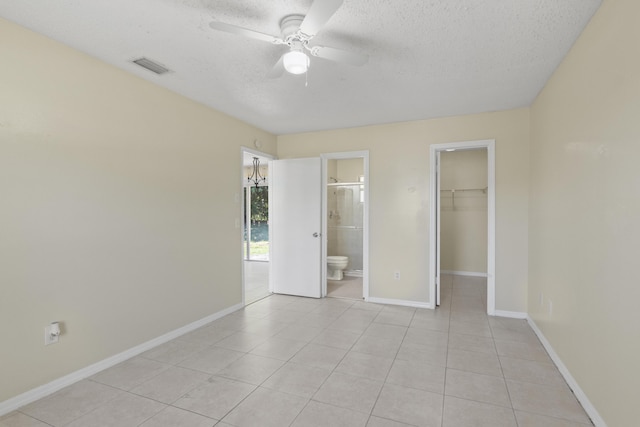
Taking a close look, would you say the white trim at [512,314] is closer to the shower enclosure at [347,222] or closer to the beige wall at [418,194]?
the beige wall at [418,194]

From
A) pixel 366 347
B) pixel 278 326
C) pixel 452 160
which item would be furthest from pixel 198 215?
pixel 452 160

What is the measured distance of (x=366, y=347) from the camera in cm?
285

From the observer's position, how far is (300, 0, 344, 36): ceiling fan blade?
1.43 meters

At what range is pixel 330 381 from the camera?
7.47 ft

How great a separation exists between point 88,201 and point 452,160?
5684 mm

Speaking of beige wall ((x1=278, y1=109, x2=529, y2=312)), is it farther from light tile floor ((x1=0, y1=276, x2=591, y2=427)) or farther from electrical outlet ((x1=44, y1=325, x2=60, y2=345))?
electrical outlet ((x1=44, y1=325, x2=60, y2=345))

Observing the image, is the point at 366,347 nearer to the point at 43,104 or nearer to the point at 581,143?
the point at 581,143

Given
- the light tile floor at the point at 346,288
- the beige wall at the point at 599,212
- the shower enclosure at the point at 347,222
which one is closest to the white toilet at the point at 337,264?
the light tile floor at the point at 346,288

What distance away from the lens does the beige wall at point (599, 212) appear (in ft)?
4.85

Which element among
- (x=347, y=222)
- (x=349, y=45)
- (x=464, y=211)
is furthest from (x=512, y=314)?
(x=349, y=45)

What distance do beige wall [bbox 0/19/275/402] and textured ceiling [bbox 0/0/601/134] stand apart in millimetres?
266

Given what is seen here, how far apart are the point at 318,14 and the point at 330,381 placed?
2294mm

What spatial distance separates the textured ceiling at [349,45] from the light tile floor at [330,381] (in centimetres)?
237

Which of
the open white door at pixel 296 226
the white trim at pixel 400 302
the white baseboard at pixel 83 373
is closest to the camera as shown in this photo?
the white baseboard at pixel 83 373
